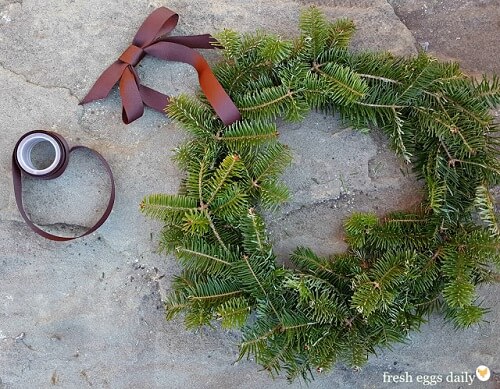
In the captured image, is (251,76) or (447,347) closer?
(251,76)

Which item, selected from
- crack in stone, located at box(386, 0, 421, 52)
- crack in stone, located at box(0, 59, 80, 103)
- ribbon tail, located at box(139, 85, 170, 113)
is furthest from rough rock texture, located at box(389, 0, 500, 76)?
crack in stone, located at box(0, 59, 80, 103)

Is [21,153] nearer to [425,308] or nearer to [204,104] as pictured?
[204,104]

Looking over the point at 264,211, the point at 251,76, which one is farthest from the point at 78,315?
the point at 251,76

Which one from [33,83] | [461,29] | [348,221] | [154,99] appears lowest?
[348,221]

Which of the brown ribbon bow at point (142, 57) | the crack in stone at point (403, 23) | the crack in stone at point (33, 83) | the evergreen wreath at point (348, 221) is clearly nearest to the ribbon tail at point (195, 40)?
the brown ribbon bow at point (142, 57)

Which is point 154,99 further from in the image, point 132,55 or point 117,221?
point 117,221

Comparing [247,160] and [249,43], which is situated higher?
[249,43]

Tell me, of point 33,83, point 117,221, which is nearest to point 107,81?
point 33,83
